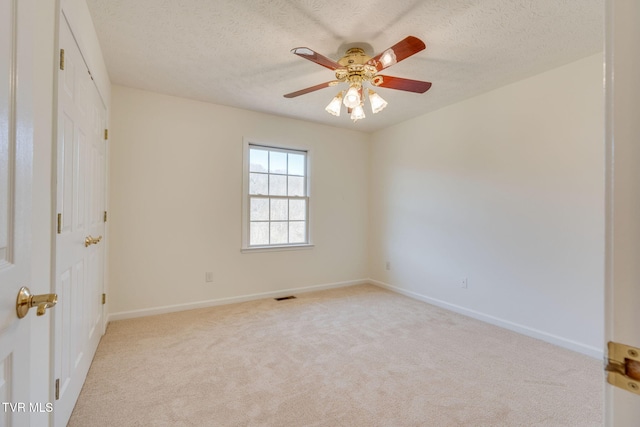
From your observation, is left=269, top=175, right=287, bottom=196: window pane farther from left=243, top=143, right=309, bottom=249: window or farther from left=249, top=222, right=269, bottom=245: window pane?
left=249, top=222, right=269, bottom=245: window pane

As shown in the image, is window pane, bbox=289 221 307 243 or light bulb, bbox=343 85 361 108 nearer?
light bulb, bbox=343 85 361 108

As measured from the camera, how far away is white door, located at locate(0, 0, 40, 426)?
2.14 feet

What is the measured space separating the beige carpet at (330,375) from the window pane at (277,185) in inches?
67.9

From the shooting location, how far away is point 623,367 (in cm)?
45

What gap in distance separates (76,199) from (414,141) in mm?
3763

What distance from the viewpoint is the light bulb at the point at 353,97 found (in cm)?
214

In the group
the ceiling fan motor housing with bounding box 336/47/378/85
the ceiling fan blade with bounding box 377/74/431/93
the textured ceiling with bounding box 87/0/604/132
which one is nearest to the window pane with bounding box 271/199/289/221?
the textured ceiling with bounding box 87/0/604/132

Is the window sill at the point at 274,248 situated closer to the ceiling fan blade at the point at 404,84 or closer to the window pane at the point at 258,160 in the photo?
the window pane at the point at 258,160

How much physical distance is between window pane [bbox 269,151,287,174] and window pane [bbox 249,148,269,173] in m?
0.06

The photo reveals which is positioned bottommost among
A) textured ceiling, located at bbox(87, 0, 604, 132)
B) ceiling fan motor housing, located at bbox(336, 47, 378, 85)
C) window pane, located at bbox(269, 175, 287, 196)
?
window pane, located at bbox(269, 175, 287, 196)

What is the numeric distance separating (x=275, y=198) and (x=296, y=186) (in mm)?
394

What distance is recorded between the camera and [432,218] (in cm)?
379

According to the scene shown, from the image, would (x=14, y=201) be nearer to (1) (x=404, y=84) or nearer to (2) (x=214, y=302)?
(1) (x=404, y=84)

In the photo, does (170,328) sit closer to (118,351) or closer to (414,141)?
(118,351)
